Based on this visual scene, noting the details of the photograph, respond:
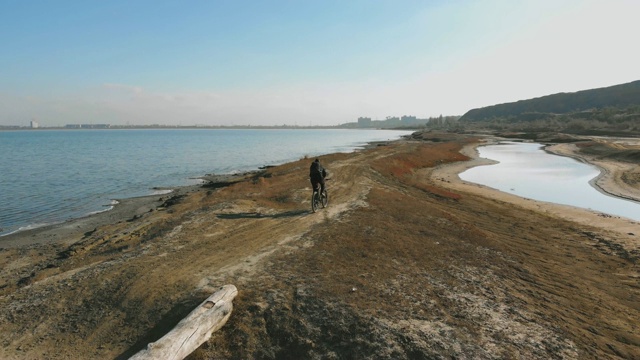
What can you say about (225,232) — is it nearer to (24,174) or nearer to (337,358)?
(337,358)

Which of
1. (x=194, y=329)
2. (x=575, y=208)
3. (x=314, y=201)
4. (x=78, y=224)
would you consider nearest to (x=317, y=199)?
(x=314, y=201)

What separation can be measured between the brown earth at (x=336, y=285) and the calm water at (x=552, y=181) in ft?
25.5

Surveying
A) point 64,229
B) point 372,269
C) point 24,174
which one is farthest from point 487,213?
point 24,174

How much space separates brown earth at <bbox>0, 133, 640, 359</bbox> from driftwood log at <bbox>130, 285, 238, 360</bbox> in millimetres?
268

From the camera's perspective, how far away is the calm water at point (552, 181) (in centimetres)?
2577

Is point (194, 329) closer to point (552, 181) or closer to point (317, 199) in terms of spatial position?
point (317, 199)

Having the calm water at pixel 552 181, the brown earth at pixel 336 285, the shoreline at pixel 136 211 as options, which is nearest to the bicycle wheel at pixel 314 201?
the brown earth at pixel 336 285

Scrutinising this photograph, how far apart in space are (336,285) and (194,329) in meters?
3.76

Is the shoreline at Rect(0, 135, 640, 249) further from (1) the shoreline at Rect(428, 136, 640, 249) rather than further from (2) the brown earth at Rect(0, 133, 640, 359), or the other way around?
(2) the brown earth at Rect(0, 133, 640, 359)

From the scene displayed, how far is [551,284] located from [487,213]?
33.8 ft

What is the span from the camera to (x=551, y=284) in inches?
422

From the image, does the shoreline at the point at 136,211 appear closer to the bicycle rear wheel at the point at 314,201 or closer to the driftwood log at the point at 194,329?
the bicycle rear wheel at the point at 314,201

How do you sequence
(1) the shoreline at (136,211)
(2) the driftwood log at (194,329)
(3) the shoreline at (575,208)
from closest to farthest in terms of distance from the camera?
(2) the driftwood log at (194,329) → (3) the shoreline at (575,208) → (1) the shoreline at (136,211)

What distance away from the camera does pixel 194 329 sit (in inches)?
296
